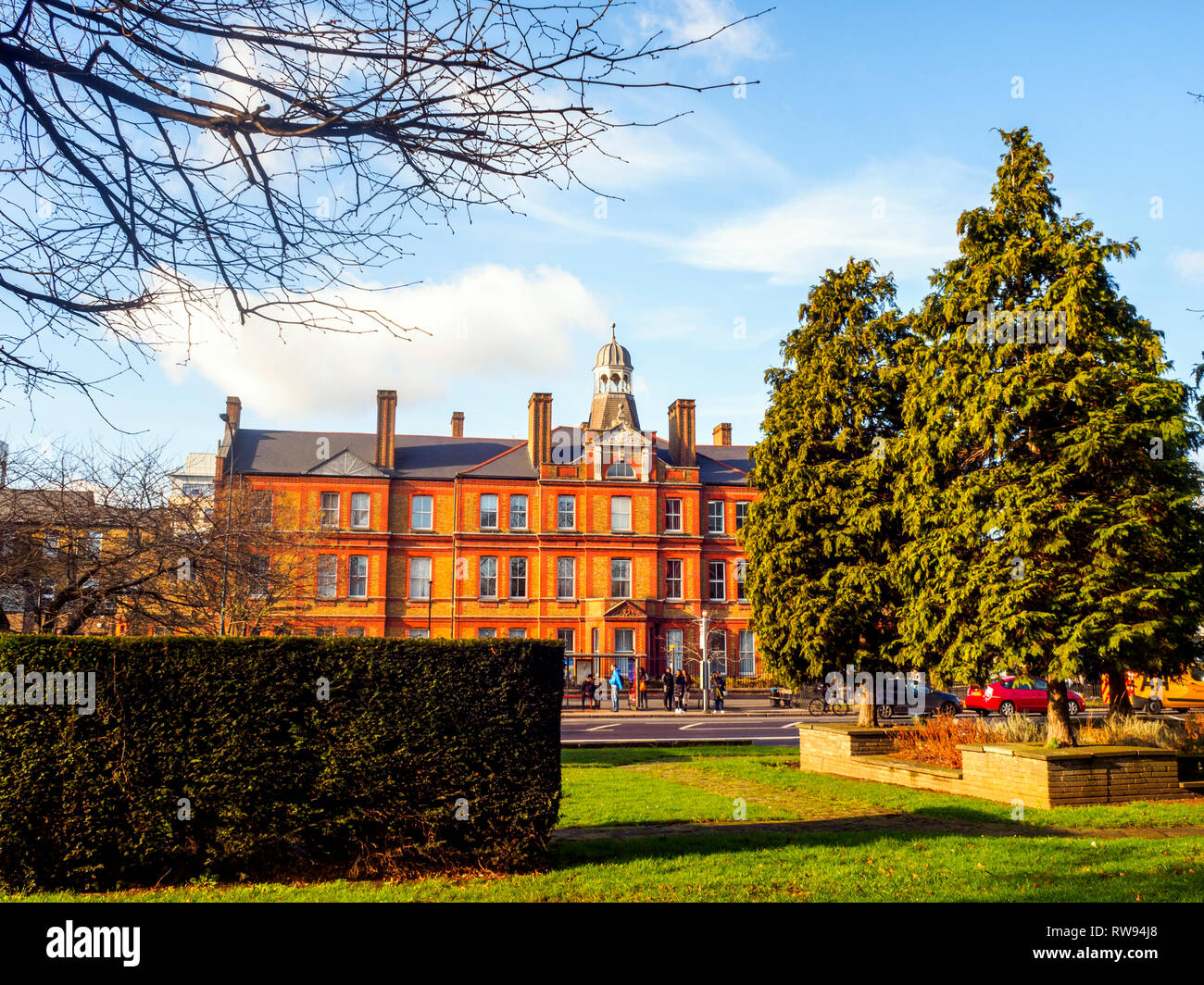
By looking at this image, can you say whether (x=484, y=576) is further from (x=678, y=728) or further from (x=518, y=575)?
(x=678, y=728)

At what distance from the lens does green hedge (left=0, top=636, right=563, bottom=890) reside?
751cm

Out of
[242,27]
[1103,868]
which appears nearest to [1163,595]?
[1103,868]

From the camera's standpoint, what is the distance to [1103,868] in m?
8.15

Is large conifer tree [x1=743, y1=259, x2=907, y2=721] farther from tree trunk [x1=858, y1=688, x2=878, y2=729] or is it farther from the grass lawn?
the grass lawn

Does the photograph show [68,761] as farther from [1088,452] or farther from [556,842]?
[1088,452]

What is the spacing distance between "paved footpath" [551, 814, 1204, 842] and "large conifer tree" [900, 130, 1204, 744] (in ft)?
9.40

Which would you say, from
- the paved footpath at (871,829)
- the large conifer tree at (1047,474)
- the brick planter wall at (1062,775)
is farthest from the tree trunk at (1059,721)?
the paved footpath at (871,829)

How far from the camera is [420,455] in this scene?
163 feet

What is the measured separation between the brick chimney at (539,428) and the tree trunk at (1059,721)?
3642 cm

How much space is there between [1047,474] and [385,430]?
39303 mm

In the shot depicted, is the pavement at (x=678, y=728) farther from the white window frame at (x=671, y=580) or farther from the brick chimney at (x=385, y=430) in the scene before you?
the brick chimney at (x=385, y=430)

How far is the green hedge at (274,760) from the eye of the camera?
751cm
